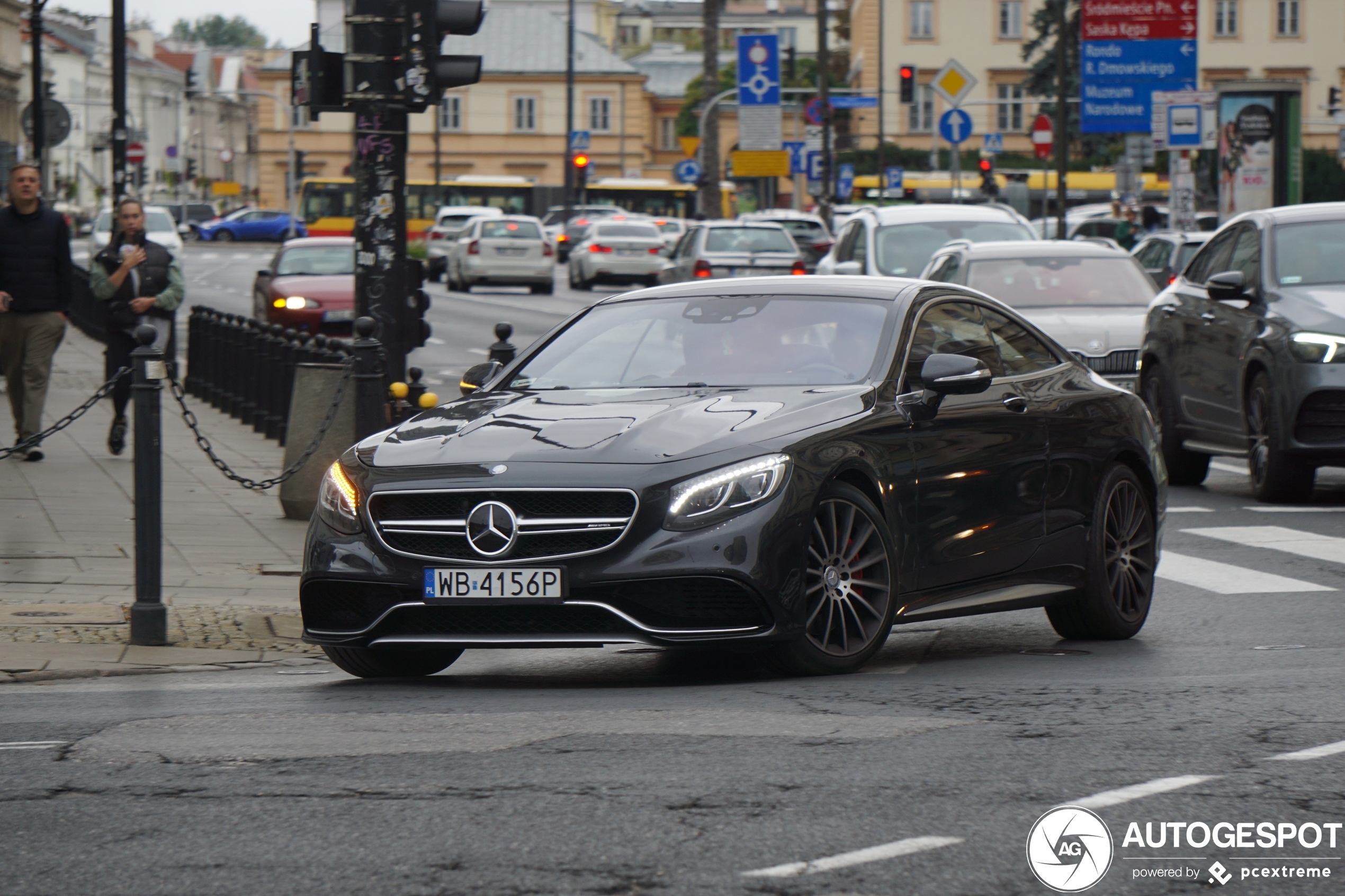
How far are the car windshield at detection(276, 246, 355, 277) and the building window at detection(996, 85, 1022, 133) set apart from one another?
76494mm

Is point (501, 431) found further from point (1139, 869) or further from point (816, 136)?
point (816, 136)

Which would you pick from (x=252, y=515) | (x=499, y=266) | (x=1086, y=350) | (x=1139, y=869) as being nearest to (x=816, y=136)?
(x=499, y=266)

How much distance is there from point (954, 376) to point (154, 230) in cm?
3961

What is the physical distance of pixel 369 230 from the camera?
11.5 meters

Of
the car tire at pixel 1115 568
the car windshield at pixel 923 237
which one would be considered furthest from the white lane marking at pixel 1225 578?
the car windshield at pixel 923 237

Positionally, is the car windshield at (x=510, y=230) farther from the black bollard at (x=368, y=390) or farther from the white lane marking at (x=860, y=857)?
the white lane marking at (x=860, y=857)

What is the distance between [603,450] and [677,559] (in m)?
0.46

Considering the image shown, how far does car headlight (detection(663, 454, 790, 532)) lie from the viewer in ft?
22.8

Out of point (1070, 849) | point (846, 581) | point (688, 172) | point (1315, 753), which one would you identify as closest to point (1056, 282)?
point (846, 581)

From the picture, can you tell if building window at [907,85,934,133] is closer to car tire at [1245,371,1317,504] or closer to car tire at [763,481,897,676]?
car tire at [1245,371,1317,504]

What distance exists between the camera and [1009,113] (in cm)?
10312

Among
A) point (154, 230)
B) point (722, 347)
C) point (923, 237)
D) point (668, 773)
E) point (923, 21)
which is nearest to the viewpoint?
point (668, 773)

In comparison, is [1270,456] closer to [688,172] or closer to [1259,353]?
[1259,353]

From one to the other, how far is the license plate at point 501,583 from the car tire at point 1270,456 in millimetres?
7375
